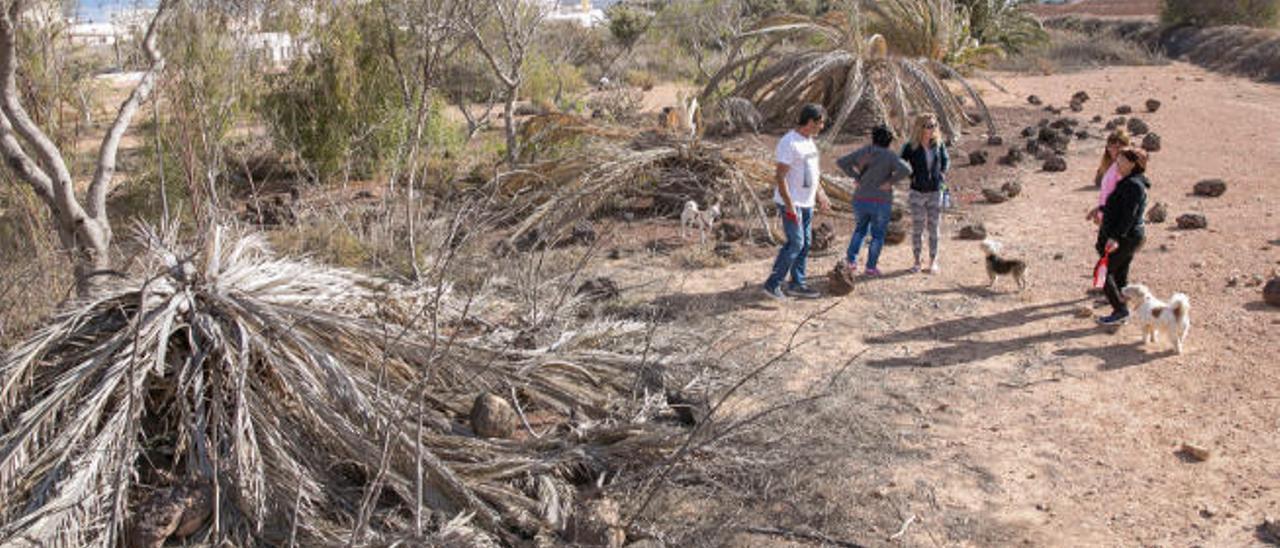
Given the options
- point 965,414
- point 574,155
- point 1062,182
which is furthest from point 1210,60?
point 965,414

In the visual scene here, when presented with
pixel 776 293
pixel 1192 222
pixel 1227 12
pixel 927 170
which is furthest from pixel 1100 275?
pixel 1227 12

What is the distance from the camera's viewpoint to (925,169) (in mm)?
7328

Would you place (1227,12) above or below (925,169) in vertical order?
above

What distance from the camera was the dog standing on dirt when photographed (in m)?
7.14

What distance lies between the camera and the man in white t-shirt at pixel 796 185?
21.8 feet

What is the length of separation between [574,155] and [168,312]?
5.74m

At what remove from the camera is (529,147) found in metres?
10.3

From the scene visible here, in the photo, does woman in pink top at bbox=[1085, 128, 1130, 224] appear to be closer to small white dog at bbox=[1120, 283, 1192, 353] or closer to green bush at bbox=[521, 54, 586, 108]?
small white dog at bbox=[1120, 283, 1192, 353]

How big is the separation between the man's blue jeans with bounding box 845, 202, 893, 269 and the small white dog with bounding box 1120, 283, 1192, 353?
1.70 meters

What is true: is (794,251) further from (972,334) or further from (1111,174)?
(1111,174)

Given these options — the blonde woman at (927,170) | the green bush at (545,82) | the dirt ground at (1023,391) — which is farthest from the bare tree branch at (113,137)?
the green bush at (545,82)

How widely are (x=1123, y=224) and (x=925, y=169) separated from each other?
144 centimetres

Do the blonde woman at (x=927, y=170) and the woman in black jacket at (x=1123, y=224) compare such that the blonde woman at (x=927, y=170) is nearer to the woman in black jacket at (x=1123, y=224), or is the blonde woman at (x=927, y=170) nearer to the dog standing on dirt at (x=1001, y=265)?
the dog standing on dirt at (x=1001, y=265)

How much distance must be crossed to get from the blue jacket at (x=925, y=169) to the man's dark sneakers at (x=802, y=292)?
3.47ft
